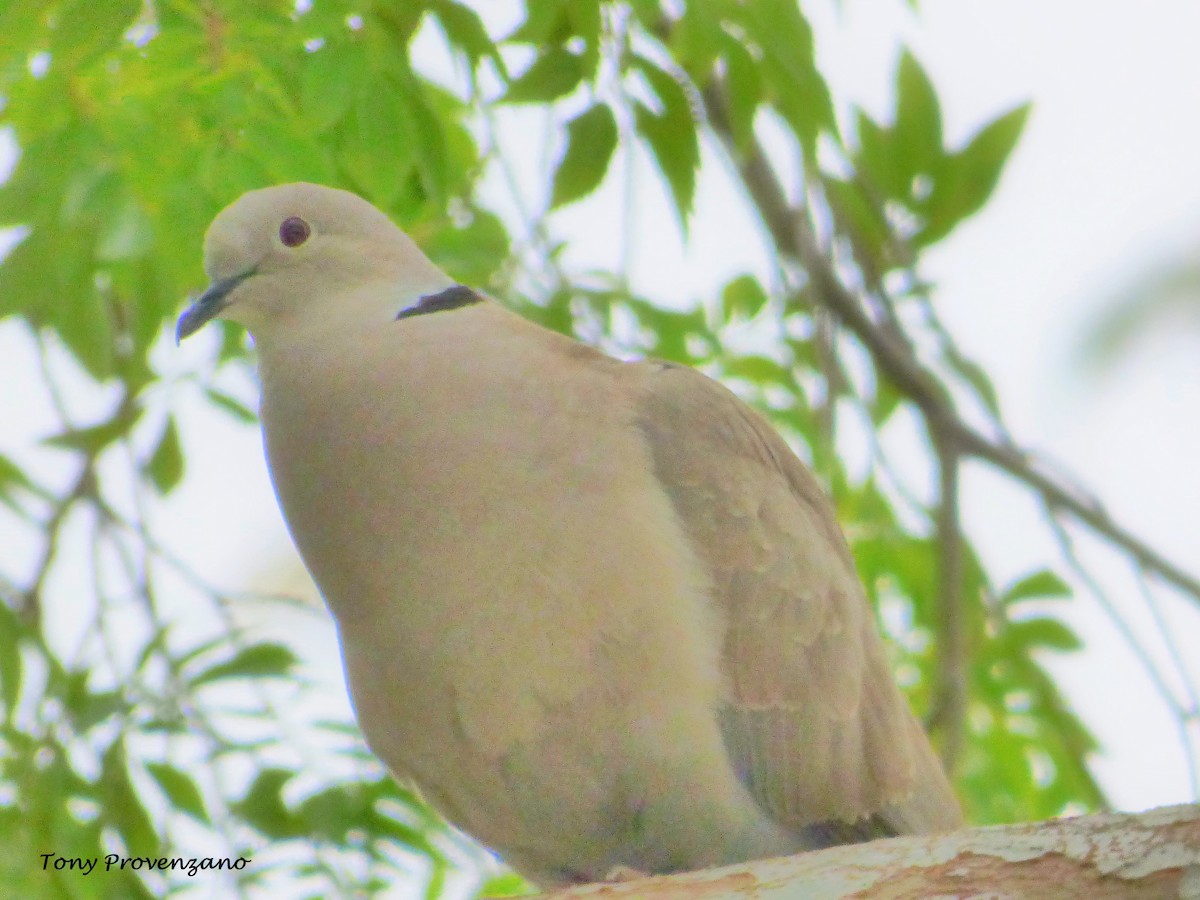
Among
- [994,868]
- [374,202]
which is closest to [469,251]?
[374,202]

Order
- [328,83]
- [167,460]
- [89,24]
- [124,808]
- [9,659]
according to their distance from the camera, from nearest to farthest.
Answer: [89,24], [328,83], [124,808], [9,659], [167,460]

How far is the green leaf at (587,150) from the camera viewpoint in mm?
2939

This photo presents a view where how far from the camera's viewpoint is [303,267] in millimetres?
3090

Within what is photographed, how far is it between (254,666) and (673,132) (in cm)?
155

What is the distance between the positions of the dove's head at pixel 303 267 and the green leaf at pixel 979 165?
1.54m

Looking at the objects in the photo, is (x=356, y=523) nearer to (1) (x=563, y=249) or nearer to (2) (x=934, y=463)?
(1) (x=563, y=249)

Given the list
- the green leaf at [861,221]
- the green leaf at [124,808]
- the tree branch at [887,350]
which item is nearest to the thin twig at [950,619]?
the tree branch at [887,350]

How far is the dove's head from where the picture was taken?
119 inches

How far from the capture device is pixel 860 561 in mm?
4484

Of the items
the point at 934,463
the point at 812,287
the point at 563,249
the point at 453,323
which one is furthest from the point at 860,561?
the point at 453,323

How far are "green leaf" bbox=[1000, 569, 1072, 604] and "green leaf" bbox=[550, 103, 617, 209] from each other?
6.36 ft

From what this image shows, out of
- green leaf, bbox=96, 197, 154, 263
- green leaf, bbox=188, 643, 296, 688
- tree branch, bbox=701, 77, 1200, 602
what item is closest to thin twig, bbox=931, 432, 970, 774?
tree branch, bbox=701, 77, 1200, 602

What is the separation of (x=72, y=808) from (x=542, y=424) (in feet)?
4.69

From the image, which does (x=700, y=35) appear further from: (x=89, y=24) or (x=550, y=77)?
(x=89, y=24)
